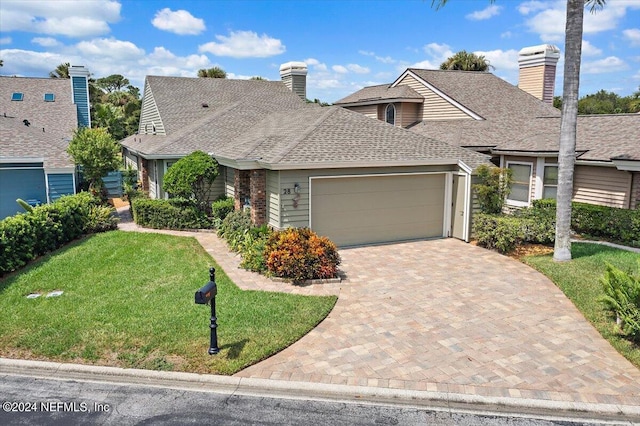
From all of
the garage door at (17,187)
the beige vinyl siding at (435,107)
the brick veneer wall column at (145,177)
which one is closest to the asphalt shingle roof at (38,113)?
the garage door at (17,187)

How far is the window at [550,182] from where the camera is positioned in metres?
15.9

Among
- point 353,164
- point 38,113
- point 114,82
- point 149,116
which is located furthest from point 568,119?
point 114,82

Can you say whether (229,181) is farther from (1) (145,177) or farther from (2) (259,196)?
(1) (145,177)

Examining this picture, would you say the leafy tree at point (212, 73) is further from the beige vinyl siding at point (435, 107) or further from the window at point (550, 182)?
the window at point (550, 182)

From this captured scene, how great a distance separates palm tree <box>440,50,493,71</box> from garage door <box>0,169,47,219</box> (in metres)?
33.1

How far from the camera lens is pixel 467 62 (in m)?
39.0

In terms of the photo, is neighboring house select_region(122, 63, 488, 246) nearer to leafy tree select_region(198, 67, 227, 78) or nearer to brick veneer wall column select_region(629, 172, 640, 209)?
brick veneer wall column select_region(629, 172, 640, 209)

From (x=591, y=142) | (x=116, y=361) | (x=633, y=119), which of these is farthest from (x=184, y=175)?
(x=633, y=119)

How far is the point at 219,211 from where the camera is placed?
1645 centimetres

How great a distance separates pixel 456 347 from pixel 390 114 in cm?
1803

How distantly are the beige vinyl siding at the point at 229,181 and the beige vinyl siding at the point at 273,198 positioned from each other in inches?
128

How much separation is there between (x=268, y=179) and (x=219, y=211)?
336 cm

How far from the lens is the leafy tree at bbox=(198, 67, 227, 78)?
41.6 metres

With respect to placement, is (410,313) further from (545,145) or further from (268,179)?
(545,145)
